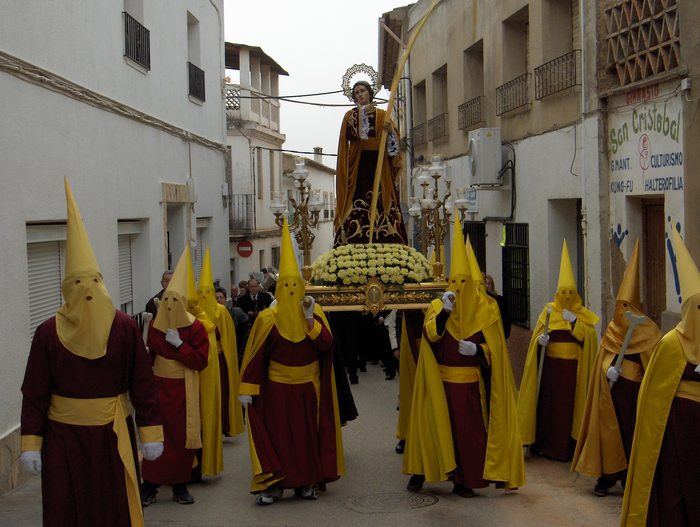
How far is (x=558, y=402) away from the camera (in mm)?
9406

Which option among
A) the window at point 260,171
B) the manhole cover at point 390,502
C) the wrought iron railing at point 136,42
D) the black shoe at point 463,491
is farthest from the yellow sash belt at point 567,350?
the window at point 260,171

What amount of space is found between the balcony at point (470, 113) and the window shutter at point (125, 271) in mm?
6708

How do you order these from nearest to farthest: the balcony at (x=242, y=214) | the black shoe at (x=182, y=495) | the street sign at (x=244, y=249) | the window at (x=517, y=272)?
1. the black shoe at (x=182, y=495)
2. the window at (x=517, y=272)
3. the street sign at (x=244, y=249)
4. the balcony at (x=242, y=214)

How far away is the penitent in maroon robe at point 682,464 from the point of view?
5789 mm

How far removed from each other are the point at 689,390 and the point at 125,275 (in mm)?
9260

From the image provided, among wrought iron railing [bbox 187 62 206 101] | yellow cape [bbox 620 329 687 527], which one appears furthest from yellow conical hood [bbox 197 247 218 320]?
wrought iron railing [bbox 187 62 206 101]

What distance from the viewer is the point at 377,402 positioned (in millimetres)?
12719

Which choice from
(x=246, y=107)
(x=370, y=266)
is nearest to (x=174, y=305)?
(x=370, y=266)

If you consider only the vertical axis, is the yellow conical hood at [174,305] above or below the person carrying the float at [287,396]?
above

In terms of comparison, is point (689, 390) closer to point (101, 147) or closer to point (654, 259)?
point (654, 259)

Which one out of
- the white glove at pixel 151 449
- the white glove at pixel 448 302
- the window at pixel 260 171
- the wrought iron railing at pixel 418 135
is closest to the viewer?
the white glove at pixel 151 449

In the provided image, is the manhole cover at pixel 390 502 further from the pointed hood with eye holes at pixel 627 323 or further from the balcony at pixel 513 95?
the balcony at pixel 513 95

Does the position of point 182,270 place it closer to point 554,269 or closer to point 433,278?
point 433,278

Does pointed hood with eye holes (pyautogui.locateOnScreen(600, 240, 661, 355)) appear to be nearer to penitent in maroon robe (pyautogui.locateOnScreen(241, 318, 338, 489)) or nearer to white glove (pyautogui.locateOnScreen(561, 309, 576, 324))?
white glove (pyautogui.locateOnScreen(561, 309, 576, 324))
